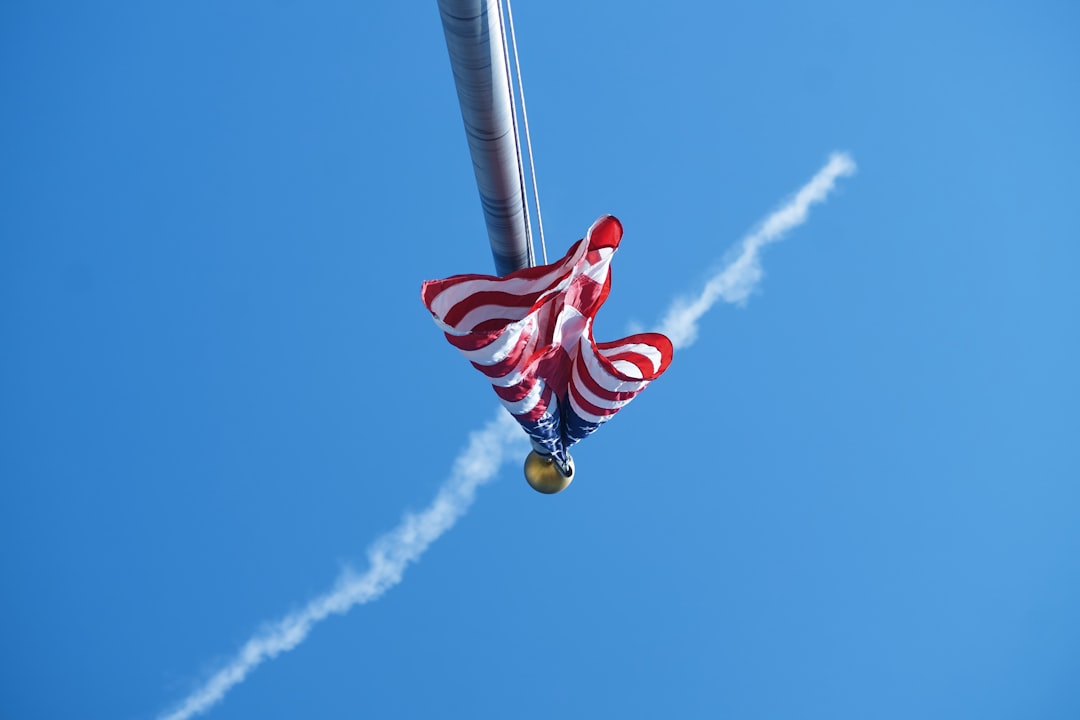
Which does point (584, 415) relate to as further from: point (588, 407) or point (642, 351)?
point (642, 351)

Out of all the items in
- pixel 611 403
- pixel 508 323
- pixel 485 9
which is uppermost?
pixel 485 9

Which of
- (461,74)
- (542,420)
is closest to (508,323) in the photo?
(542,420)

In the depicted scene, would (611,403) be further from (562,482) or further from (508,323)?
(562,482)

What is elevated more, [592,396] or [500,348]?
[592,396]

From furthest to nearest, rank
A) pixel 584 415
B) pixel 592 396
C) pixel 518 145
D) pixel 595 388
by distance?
pixel 584 415, pixel 592 396, pixel 595 388, pixel 518 145

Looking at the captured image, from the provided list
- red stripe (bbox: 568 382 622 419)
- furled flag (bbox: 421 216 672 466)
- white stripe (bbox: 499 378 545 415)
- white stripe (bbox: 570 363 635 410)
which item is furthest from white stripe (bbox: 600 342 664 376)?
white stripe (bbox: 499 378 545 415)

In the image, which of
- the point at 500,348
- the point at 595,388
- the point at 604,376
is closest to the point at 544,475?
the point at 595,388

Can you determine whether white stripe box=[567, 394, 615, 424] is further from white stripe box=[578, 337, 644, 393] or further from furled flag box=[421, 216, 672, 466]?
white stripe box=[578, 337, 644, 393]
